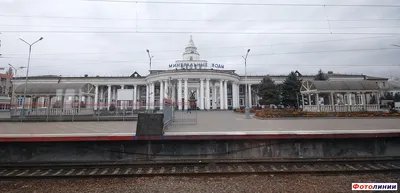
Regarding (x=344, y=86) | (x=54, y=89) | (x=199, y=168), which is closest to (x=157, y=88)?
(x=54, y=89)

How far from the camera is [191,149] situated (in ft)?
25.4

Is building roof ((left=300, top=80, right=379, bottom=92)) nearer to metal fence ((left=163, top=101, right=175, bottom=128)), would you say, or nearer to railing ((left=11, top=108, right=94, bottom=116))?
metal fence ((left=163, top=101, right=175, bottom=128))

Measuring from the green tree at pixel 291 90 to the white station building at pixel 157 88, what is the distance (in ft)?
33.9

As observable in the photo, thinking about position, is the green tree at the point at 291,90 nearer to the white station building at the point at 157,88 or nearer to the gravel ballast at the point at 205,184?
A: the white station building at the point at 157,88

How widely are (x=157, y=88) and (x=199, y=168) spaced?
6348cm

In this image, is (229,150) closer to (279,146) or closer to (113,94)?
(279,146)

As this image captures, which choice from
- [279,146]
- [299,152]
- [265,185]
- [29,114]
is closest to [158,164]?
[265,185]

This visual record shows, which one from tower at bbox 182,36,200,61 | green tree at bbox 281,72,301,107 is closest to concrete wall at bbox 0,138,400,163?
green tree at bbox 281,72,301,107

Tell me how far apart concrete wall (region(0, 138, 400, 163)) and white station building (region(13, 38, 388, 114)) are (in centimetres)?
988

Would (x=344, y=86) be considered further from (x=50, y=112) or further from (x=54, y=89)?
(x=54, y=89)

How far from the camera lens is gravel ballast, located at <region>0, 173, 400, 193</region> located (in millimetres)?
4934

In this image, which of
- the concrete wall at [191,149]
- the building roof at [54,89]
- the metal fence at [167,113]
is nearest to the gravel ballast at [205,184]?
the concrete wall at [191,149]

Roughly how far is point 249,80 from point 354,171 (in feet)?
189

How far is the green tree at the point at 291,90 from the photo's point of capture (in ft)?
126
